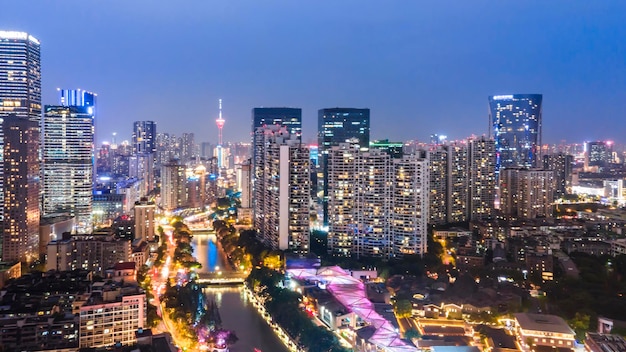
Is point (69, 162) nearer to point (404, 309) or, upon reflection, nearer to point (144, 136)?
point (144, 136)

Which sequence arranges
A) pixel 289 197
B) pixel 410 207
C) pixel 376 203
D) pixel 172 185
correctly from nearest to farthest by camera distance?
pixel 410 207, pixel 376 203, pixel 289 197, pixel 172 185

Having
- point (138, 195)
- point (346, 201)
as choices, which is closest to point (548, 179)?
point (346, 201)

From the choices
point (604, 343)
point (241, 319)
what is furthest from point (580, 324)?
point (241, 319)

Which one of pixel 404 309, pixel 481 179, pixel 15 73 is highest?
pixel 15 73

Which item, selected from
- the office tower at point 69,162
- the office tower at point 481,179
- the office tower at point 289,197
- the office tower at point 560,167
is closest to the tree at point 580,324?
the office tower at point 289,197

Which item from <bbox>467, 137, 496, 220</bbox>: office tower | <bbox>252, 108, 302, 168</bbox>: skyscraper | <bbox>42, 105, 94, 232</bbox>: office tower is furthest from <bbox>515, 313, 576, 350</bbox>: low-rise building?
<bbox>252, 108, 302, 168</bbox>: skyscraper

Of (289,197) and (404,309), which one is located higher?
(289,197)
